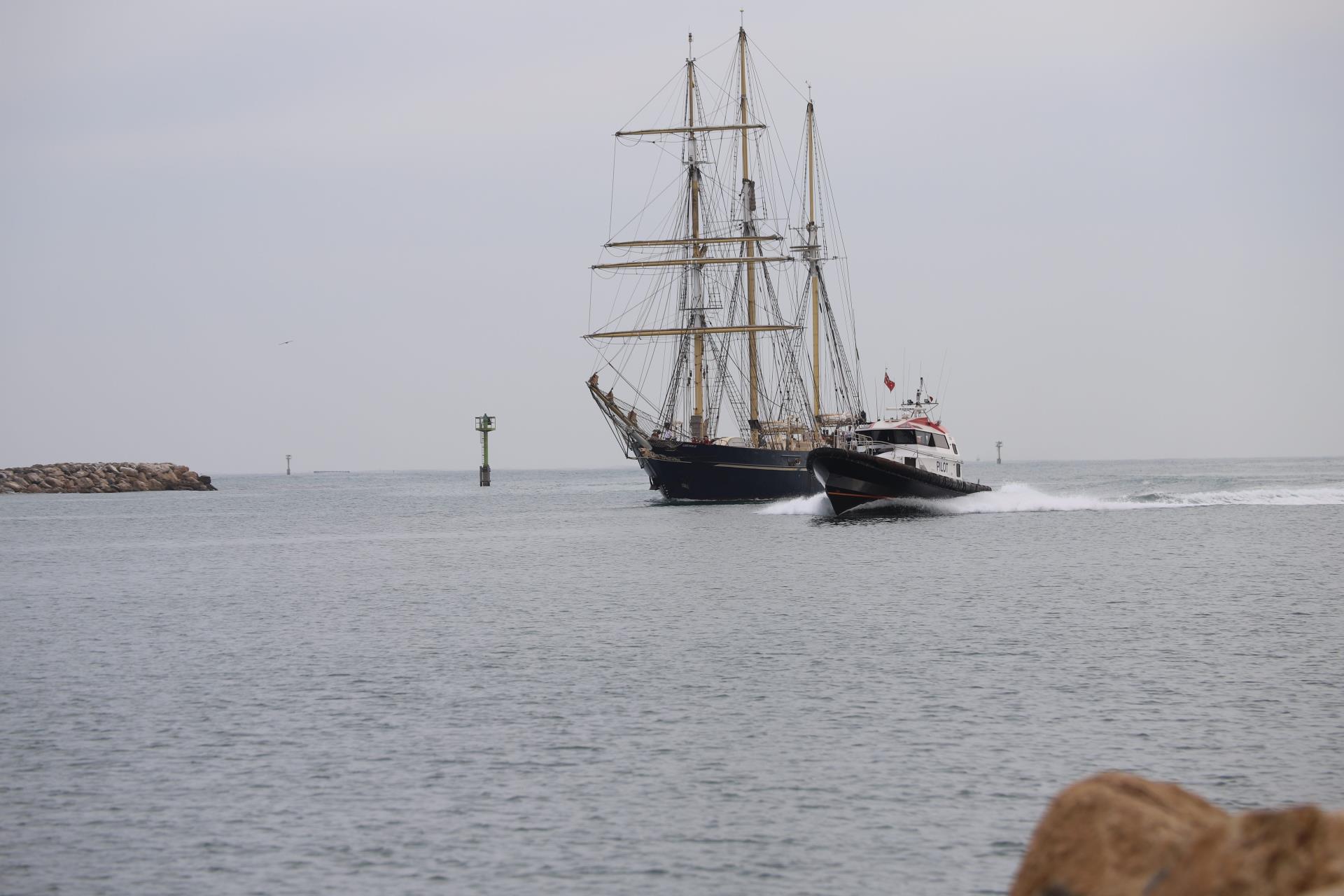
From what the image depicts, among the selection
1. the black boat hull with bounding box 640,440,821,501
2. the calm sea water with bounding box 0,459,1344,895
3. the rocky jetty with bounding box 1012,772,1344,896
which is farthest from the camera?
the black boat hull with bounding box 640,440,821,501

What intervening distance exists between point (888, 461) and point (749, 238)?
100 ft

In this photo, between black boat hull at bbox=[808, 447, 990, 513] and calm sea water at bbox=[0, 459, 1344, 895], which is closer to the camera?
calm sea water at bbox=[0, 459, 1344, 895]

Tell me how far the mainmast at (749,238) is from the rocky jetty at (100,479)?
112 m

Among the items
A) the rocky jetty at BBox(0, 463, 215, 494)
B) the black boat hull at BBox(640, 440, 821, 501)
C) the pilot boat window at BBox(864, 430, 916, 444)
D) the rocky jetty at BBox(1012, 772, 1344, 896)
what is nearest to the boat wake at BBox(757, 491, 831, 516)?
the black boat hull at BBox(640, 440, 821, 501)

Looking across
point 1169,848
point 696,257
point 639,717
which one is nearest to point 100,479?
point 696,257

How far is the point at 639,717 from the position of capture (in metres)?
19.7

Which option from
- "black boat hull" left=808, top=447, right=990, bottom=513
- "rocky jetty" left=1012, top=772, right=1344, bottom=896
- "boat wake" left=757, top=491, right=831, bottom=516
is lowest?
"boat wake" left=757, top=491, right=831, bottom=516

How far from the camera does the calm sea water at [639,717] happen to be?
13281 mm

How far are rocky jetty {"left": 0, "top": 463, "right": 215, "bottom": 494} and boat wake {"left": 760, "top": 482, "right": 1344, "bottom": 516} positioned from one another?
117599mm

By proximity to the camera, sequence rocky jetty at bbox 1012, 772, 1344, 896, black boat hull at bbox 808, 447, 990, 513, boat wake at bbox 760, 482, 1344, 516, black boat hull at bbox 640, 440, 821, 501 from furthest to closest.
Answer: black boat hull at bbox 640, 440, 821, 501 < boat wake at bbox 760, 482, 1344, 516 < black boat hull at bbox 808, 447, 990, 513 < rocky jetty at bbox 1012, 772, 1344, 896

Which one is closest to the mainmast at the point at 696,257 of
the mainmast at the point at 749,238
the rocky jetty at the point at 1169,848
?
the mainmast at the point at 749,238

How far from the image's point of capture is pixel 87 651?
95.2 feet

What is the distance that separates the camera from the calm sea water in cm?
1328

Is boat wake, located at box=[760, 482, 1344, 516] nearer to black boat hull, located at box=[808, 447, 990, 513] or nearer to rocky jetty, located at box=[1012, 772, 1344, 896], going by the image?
black boat hull, located at box=[808, 447, 990, 513]
